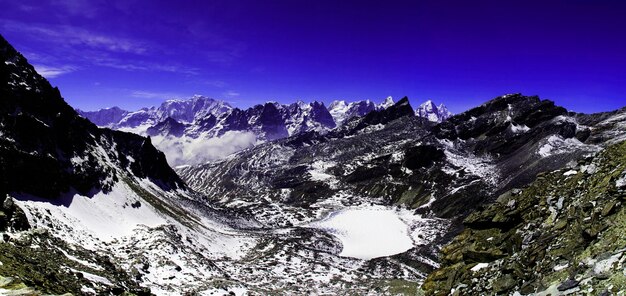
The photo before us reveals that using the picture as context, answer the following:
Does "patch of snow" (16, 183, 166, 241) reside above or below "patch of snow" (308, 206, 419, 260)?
below

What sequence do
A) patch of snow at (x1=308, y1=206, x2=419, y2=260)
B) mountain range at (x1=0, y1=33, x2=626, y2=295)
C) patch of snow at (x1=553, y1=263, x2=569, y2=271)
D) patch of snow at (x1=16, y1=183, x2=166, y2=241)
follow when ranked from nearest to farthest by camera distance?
patch of snow at (x1=553, y1=263, x2=569, y2=271)
mountain range at (x1=0, y1=33, x2=626, y2=295)
patch of snow at (x1=16, y1=183, x2=166, y2=241)
patch of snow at (x1=308, y1=206, x2=419, y2=260)

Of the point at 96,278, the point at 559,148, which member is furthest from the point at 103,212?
the point at 559,148

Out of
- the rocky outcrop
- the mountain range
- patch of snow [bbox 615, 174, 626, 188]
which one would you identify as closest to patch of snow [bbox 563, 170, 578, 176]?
the mountain range

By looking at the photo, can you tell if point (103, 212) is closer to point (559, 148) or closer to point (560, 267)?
point (560, 267)

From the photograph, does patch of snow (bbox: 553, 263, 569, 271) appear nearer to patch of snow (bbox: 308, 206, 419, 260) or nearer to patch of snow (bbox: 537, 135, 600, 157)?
patch of snow (bbox: 308, 206, 419, 260)

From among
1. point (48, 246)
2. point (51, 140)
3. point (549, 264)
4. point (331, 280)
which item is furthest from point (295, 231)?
point (549, 264)

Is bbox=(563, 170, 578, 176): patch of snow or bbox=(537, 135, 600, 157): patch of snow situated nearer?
bbox=(563, 170, 578, 176): patch of snow

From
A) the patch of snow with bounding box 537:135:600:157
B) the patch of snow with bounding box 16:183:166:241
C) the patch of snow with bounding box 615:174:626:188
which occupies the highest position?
the patch of snow with bounding box 537:135:600:157

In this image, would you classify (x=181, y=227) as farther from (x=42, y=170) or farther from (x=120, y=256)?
(x=120, y=256)

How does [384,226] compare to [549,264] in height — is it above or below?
above

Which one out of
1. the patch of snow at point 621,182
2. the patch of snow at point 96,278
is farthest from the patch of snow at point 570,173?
the patch of snow at point 96,278

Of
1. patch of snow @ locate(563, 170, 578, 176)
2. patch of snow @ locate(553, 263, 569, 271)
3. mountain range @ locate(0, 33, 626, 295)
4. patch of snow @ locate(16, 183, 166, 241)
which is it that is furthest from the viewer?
patch of snow @ locate(16, 183, 166, 241)
